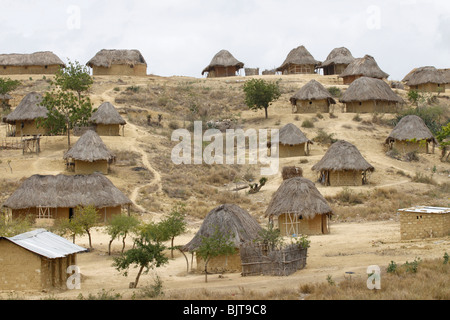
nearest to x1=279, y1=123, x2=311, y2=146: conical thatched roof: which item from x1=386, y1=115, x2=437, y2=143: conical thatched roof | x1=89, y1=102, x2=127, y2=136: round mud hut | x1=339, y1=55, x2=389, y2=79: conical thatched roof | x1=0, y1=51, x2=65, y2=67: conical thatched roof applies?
x1=386, y1=115, x2=437, y2=143: conical thatched roof

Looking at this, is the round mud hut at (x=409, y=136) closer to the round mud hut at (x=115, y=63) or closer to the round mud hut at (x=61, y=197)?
the round mud hut at (x=61, y=197)

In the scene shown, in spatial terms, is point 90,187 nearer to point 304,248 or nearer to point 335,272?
point 304,248

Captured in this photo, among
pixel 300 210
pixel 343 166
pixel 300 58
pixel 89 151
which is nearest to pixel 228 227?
pixel 300 210

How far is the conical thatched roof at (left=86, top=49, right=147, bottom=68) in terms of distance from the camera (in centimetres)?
5875

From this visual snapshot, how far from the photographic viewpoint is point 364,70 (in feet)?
181

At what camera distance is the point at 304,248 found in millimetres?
20344

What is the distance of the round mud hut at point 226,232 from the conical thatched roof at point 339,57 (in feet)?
140

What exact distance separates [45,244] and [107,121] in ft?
76.5

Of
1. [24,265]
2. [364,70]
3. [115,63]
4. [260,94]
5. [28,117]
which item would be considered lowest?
[24,265]

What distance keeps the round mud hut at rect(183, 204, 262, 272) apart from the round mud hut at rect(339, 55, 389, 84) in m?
36.1

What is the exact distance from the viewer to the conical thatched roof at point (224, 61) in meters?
63.5

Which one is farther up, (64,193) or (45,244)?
(64,193)

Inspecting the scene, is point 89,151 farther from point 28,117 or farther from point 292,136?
point 292,136

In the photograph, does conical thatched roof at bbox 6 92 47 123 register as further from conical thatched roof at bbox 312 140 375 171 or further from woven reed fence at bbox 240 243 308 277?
woven reed fence at bbox 240 243 308 277
